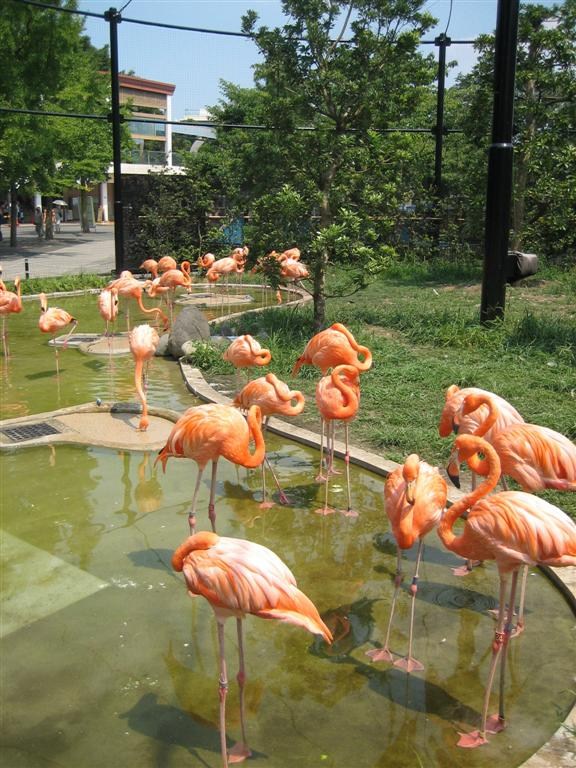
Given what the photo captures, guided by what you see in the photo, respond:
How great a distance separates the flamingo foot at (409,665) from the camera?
10.8 ft

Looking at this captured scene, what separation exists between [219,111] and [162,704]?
96.4ft

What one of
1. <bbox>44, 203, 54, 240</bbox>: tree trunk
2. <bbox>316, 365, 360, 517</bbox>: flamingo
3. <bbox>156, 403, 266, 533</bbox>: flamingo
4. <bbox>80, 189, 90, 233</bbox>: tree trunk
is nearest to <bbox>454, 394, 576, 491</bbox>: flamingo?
<bbox>316, 365, 360, 517</bbox>: flamingo

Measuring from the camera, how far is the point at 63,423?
6.60 metres

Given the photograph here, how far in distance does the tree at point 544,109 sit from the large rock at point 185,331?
6489 mm

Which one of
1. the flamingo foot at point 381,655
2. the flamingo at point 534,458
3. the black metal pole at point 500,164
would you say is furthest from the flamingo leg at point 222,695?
the black metal pole at point 500,164

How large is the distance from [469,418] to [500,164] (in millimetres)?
5417

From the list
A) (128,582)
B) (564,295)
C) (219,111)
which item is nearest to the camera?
(128,582)

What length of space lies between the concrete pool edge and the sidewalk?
9.32m

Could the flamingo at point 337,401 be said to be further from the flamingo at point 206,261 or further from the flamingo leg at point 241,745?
the flamingo at point 206,261

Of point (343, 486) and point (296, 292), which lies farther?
point (296, 292)

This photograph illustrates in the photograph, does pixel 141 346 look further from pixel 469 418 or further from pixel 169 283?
pixel 169 283

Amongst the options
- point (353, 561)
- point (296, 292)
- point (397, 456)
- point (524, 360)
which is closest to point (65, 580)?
point (353, 561)

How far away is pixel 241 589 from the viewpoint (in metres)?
2.76

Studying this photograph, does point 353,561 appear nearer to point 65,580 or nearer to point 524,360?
point 65,580
